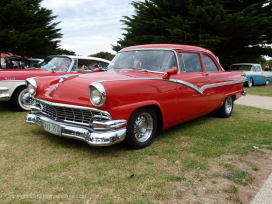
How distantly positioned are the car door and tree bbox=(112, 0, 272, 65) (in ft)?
33.6

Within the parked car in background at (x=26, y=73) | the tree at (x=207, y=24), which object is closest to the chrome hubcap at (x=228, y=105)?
the parked car in background at (x=26, y=73)

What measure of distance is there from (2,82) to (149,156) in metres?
4.14

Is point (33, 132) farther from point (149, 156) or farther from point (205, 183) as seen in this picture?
point (205, 183)

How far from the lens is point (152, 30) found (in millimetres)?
18547

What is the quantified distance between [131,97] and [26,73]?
385 centimetres

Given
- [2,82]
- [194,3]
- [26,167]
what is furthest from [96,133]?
[194,3]

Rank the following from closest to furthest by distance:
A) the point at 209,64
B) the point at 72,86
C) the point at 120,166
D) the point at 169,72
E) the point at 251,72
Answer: the point at 120,166, the point at 72,86, the point at 169,72, the point at 209,64, the point at 251,72

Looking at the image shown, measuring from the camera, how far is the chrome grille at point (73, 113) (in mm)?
3053

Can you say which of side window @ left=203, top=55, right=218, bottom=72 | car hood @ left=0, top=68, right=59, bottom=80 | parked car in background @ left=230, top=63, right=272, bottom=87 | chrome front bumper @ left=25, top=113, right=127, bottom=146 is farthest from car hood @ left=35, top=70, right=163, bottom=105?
parked car in background @ left=230, top=63, right=272, bottom=87

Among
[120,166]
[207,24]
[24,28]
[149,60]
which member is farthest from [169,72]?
[24,28]

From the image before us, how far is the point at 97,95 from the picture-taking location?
3000 mm

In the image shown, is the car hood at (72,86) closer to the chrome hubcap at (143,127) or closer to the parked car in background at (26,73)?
the chrome hubcap at (143,127)

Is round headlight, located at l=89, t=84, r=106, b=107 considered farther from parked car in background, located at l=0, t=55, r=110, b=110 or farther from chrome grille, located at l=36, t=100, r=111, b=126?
parked car in background, located at l=0, t=55, r=110, b=110

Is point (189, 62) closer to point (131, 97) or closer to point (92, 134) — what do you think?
point (131, 97)
